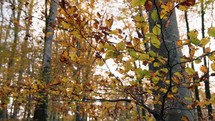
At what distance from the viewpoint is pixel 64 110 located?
9.43 ft

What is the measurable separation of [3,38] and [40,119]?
19.7 metres

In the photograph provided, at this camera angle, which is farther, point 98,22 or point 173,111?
point 173,111

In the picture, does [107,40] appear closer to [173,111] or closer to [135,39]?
[135,39]

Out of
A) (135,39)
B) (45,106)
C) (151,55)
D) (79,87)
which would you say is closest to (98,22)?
(135,39)

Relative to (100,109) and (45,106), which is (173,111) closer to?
(100,109)

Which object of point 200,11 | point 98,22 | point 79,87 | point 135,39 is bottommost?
point 79,87

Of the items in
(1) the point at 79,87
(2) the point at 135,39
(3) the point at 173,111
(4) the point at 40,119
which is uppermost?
(2) the point at 135,39

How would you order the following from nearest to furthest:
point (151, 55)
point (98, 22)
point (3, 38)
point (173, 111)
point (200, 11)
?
1. point (151, 55)
2. point (98, 22)
3. point (173, 111)
4. point (200, 11)
5. point (3, 38)

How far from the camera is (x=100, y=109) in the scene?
9.40ft

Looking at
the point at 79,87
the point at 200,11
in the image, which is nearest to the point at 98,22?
the point at 79,87

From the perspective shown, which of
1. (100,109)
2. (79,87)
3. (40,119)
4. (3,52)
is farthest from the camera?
(3,52)

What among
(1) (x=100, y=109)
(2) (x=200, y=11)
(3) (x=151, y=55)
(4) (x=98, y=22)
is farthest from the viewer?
(2) (x=200, y=11)

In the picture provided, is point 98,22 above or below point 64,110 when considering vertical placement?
above

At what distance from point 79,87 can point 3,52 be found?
13.7 metres
